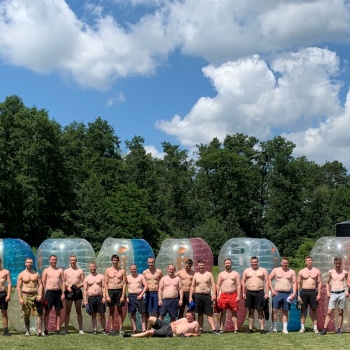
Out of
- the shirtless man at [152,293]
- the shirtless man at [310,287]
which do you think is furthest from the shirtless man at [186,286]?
the shirtless man at [310,287]

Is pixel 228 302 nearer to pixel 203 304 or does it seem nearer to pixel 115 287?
pixel 203 304

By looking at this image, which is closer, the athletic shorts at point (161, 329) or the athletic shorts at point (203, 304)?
the athletic shorts at point (161, 329)

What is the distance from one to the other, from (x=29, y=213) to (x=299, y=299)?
26146 millimetres

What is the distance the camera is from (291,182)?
159 ft

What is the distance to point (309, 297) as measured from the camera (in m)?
12.2

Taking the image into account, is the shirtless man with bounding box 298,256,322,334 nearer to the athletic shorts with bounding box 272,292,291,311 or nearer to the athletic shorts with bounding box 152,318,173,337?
the athletic shorts with bounding box 272,292,291,311

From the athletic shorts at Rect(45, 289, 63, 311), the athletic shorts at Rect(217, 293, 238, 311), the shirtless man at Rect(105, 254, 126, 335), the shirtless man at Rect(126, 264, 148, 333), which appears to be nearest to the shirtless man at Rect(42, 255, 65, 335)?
the athletic shorts at Rect(45, 289, 63, 311)

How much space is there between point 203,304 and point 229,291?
1.99ft

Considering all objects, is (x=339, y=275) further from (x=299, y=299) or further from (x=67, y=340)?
(x=67, y=340)

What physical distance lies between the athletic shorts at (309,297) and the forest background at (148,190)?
2514cm

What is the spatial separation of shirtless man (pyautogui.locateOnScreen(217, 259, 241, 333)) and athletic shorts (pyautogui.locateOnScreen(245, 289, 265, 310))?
0.22 metres

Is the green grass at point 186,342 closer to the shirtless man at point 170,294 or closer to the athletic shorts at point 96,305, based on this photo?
the athletic shorts at point 96,305

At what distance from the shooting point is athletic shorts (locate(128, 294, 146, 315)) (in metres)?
12.1

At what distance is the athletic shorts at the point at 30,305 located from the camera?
453 inches
